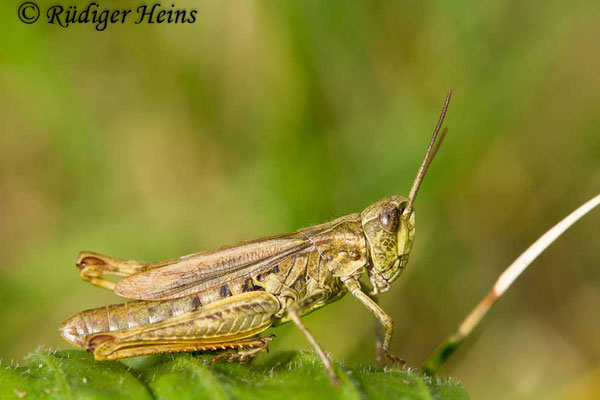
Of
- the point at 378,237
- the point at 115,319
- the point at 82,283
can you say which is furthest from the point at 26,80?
the point at 378,237

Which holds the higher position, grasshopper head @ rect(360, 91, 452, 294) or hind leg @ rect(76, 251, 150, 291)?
hind leg @ rect(76, 251, 150, 291)

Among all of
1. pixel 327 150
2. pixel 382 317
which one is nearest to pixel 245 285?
pixel 382 317

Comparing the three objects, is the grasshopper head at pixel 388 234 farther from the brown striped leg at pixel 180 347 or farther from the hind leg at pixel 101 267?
the hind leg at pixel 101 267

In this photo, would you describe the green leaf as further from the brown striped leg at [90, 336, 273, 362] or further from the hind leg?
the hind leg

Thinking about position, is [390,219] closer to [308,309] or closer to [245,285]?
[308,309]

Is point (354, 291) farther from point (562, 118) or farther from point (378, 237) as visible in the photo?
point (562, 118)

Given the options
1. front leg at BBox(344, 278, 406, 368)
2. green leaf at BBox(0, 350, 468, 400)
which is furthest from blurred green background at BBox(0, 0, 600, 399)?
green leaf at BBox(0, 350, 468, 400)

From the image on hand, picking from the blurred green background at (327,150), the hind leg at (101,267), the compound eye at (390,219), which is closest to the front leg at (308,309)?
the compound eye at (390,219)
